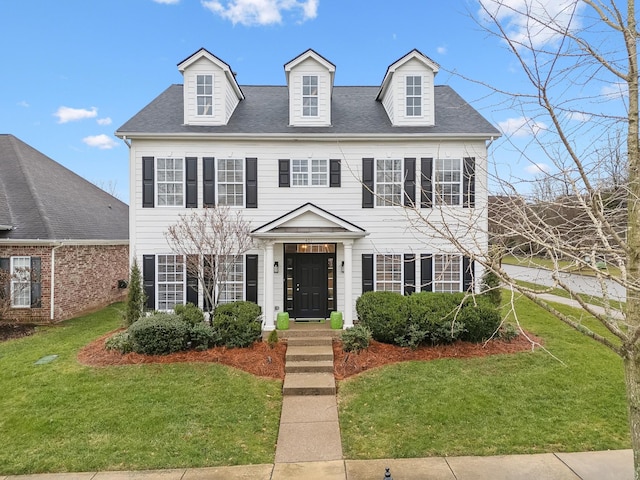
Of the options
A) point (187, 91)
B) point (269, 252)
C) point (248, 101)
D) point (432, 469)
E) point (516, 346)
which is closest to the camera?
point (432, 469)

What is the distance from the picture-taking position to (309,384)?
23.6 feet

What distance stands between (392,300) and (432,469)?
4.75 meters

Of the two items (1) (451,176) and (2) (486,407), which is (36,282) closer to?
(2) (486,407)

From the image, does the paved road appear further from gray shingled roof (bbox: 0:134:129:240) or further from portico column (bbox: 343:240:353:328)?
gray shingled roof (bbox: 0:134:129:240)

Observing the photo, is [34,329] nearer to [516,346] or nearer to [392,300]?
[392,300]

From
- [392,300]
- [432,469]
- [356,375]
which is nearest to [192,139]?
[392,300]

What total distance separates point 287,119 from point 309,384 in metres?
8.36

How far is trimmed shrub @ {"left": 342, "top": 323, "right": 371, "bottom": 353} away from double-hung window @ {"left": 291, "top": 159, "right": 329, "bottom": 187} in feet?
15.5

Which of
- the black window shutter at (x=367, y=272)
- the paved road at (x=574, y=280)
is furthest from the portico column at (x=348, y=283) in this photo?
the paved road at (x=574, y=280)

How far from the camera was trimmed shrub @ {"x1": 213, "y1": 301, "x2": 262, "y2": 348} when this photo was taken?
8.83m

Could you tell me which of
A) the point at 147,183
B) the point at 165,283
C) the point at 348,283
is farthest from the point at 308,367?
the point at 147,183

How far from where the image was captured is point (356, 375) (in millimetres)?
7602

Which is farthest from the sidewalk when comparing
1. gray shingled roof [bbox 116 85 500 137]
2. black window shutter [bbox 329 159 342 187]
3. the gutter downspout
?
the gutter downspout

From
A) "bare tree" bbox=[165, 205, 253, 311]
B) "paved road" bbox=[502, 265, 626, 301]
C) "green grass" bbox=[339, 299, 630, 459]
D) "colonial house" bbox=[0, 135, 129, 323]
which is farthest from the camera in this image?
"colonial house" bbox=[0, 135, 129, 323]
